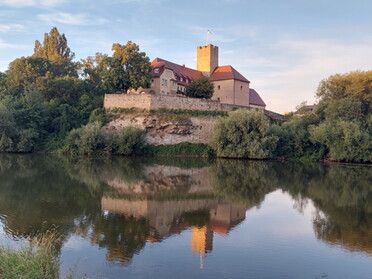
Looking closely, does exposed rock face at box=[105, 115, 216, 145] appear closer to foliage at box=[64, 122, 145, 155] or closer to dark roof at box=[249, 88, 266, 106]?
foliage at box=[64, 122, 145, 155]

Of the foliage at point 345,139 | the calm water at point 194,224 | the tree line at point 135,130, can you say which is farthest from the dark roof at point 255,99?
the calm water at point 194,224

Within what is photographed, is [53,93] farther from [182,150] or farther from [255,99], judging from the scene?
[255,99]

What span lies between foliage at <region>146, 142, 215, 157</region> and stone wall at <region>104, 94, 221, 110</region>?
16.8ft

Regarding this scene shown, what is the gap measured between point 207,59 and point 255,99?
1222 cm

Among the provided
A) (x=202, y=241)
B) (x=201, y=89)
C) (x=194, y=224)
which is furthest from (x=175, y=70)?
(x=202, y=241)

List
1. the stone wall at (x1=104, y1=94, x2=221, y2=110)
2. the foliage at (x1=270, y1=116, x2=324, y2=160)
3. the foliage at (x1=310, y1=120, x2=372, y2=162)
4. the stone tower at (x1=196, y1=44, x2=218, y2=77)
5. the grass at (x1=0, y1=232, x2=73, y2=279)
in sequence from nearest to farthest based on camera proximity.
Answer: the grass at (x1=0, y1=232, x2=73, y2=279) → the foliage at (x1=310, y1=120, x2=372, y2=162) → the foliage at (x1=270, y1=116, x2=324, y2=160) → the stone wall at (x1=104, y1=94, x2=221, y2=110) → the stone tower at (x1=196, y1=44, x2=218, y2=77)

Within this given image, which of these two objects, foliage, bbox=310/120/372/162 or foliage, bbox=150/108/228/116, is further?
foliage, bbox=150/108/228/116

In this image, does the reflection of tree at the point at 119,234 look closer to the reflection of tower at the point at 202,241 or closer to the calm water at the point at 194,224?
the calm water at the point at 194,224

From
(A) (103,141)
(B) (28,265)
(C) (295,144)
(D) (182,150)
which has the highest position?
(C) (295,144)

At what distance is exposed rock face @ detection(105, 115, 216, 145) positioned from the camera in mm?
41844

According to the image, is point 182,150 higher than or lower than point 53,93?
lower

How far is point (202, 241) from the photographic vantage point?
10.3 metres

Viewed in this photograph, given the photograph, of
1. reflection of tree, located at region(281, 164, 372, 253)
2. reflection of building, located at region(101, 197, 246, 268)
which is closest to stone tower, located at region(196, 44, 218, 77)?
reflection of tree, located at region(281, 164, 372, 253)

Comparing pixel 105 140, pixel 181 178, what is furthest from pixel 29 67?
pixel 181 178
